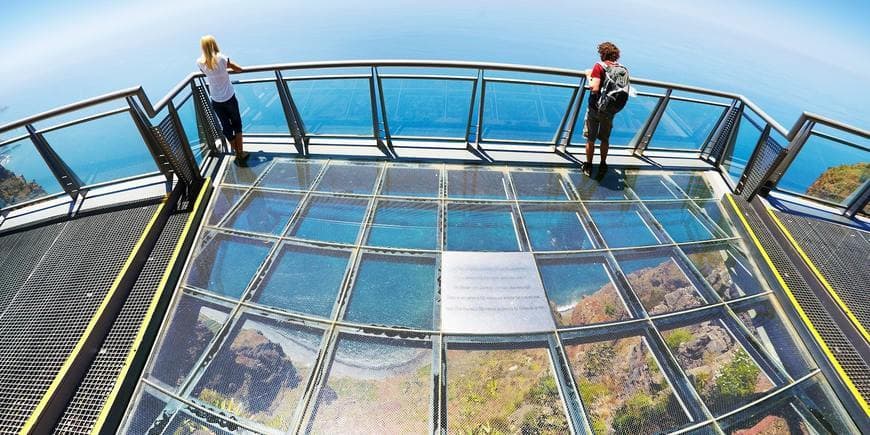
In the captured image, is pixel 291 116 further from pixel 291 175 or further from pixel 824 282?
pixel 824 282

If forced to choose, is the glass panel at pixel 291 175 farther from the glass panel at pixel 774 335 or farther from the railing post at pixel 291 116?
the glass panel at pixel 774 335

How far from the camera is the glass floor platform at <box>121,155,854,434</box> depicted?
9.34 feet

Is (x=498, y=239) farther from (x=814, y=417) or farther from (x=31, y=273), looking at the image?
(x=31, y=273)

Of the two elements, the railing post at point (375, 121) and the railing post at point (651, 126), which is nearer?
the railing post at point (651, 126)

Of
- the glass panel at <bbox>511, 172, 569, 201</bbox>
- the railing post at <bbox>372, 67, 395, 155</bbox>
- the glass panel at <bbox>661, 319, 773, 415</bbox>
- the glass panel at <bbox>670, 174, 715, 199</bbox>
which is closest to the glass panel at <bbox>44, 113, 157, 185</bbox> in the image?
the railing post at <bbox>372, 67, 395, 155</bbox>

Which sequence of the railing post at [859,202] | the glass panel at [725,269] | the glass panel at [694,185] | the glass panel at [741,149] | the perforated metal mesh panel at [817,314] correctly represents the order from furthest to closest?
1. the glass panel at [694,185]
2. the glass panel at [741,149]
3. the railing post at [859,202]
4. the glass panel at [725,269]
5. the perforated metal mesh panel at [817,314]

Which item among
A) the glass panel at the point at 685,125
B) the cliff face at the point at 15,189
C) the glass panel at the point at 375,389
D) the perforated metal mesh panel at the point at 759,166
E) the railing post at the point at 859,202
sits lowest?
the glass panel at the point at 375,389

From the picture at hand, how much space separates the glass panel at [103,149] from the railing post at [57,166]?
0.18 ft

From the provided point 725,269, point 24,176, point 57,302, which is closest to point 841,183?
point 725,269

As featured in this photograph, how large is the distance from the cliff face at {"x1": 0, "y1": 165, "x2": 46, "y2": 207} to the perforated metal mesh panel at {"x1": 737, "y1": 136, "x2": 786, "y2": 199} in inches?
439

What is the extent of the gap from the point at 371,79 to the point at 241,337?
4.64 metres

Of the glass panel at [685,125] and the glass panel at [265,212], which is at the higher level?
the glass panel at [685,125]

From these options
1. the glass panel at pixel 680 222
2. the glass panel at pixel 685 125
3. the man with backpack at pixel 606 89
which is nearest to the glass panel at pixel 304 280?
the man with backpack at pixel 606 89

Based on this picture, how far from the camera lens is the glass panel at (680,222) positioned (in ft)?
15.7
